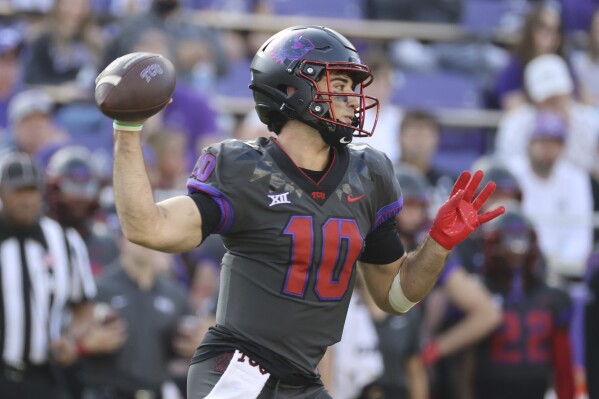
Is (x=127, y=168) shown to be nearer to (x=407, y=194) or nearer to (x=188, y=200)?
(x=188, y=200)

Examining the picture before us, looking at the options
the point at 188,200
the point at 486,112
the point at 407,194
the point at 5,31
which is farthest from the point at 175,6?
the point at 188,200

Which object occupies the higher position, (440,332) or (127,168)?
(127,168)

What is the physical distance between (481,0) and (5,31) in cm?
486

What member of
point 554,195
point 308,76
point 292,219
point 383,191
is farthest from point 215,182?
point 554,195

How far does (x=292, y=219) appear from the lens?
13.7 feet

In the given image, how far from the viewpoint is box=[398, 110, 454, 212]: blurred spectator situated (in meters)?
9.16

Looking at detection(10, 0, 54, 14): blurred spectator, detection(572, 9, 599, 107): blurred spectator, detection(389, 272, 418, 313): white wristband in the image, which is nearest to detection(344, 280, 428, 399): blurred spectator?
detection(389, 272, 418, 313): white wristband

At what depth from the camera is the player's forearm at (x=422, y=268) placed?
4355 millimetres

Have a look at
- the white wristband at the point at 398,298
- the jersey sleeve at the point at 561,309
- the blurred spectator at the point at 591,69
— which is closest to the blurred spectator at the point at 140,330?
the jersey sleeve at the point at 561,309

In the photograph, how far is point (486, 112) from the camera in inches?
439

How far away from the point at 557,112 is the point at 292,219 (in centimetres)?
635

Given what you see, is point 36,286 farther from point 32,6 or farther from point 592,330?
point 32,6

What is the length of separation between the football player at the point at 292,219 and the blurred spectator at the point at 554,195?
15.8 feet

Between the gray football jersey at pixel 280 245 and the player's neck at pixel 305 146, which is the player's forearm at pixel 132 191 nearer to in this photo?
the gray football jersey at pixel 280 245
